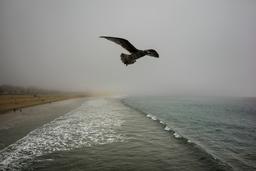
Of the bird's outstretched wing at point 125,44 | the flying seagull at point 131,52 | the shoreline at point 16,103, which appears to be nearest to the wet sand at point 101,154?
the flying seagull at point 131,52

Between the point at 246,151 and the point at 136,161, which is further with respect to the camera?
the point at 246,151

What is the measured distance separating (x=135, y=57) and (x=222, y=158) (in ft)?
46.2

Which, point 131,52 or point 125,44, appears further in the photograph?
point 131,52

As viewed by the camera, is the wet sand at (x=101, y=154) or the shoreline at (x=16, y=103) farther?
the shoreline at (x=16, y=103)

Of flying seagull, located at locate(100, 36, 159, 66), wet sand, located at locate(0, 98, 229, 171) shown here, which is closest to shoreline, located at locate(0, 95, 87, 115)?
wet sand, located at locate(0, 98, 229, 171)

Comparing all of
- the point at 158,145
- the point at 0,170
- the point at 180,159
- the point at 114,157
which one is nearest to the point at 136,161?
the point at 114,157

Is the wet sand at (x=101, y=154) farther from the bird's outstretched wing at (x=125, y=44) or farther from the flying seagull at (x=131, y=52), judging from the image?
the bird's outstretched wing at (x=125, y=44)

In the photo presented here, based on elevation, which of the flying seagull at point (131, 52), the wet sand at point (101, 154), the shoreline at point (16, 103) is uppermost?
the flying seagull at point (131, 52)

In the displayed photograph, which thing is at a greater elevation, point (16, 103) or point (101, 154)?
point (16, 103)

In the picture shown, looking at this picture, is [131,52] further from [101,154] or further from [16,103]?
[16,103]

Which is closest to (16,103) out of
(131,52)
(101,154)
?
(101,154)

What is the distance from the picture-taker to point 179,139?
2244cm

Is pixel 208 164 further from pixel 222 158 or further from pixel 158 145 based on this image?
pixel 158 145

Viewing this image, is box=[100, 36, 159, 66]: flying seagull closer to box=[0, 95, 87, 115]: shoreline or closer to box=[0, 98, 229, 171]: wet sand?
box=[0, 98, 229, 171]: wet sand
